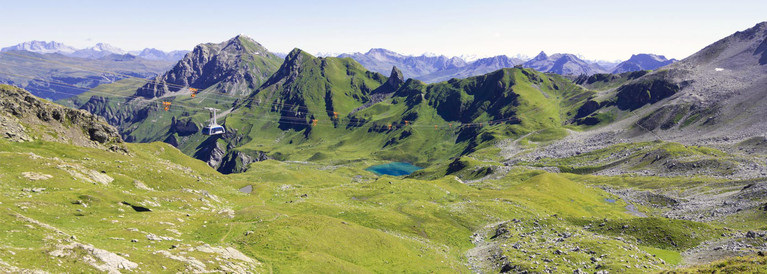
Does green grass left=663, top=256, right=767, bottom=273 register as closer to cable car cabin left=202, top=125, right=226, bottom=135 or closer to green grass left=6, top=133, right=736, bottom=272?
green grass left=6, top=133, right=736, bottom=272

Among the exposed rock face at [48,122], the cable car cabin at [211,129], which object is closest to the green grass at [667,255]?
the cable car cabin at [211,129]

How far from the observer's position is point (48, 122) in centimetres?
11325

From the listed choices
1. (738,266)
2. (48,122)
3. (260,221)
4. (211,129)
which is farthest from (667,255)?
(48,122)

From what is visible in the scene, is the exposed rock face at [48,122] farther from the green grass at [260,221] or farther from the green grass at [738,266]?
the green grass at [738,266]

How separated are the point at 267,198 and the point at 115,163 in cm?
3981

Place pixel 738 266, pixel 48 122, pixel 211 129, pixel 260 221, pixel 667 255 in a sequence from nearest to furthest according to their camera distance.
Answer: pixel 738 266 < pixel 667 255 < pixel 260 221 < pixel 48 122 < pixel 211 129

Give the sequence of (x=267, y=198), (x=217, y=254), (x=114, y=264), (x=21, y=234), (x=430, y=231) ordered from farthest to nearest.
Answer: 1. (x=267, y=198)
2. (x=430, y=231)
3. (x=217, y=254)
4. (x=21, y=234)
5. (x=114, y=264)

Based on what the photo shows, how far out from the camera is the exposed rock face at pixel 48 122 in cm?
10251

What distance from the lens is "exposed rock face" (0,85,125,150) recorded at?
10251 cm

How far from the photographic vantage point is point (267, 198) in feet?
363

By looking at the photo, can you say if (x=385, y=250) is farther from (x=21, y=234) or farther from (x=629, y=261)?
(x=21, y=234)

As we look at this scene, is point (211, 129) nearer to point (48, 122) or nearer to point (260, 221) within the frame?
point (48, 122)

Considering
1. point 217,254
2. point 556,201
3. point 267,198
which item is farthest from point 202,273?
point 556,201

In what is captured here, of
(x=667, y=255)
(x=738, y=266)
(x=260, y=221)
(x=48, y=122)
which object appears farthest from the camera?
(x=48, y=122)
